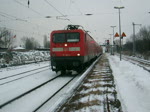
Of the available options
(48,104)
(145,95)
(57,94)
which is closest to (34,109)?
(48,104)

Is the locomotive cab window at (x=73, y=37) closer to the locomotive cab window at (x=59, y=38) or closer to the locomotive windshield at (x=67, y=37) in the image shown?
the locomotive windshield at (x=67, y=37)

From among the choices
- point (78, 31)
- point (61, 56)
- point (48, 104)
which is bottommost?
point (48, 104)

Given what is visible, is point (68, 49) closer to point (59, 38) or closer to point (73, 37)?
point (73, 37)

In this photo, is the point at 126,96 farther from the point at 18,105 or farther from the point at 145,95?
the point at 18,105

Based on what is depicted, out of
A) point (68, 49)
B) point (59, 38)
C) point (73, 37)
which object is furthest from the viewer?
point (59, 38)

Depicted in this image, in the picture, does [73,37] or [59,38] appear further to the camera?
[59,38]

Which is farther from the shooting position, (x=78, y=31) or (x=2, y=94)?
(x=78, y=31)

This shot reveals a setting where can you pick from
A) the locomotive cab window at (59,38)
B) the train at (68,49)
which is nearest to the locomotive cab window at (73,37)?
the train at (68,49)

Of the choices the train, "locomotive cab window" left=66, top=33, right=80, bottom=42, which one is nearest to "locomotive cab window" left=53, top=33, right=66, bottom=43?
Answer: the train

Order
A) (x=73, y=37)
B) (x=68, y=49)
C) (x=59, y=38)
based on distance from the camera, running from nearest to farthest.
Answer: (x=68, y=49) < (x=73, y=37) < (x=59, y=38)

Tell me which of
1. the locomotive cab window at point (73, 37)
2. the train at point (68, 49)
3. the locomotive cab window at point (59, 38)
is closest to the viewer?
the train at point (68, 49)

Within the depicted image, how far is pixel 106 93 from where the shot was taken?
7.61m

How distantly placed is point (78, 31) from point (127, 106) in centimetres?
845

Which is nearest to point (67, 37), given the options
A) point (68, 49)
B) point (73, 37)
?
point (73, 37)
